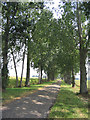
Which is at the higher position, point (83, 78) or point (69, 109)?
point (83, 78)

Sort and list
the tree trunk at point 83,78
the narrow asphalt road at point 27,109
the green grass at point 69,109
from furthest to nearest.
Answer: the tree trunk at point 83,78
the green grass at point 69,109
the narrow asphalt road at point 27,109

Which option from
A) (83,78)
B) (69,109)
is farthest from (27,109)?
(83,78)

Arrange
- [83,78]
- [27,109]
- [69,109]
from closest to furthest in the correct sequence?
[27,109] → [69,109] → [83,78]

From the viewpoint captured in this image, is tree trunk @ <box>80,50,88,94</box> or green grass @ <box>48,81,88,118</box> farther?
tree trunk @ <box>80,50,88,94</box>

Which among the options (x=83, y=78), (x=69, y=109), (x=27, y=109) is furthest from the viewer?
(x=83, y=78)

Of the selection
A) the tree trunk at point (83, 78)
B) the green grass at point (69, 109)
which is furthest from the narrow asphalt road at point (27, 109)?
the tree trunk at point (83, 78)

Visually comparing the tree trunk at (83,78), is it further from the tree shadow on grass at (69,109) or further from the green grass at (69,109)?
the tree shadow on grass at (69,109)

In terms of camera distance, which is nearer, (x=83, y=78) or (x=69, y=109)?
(x=69, y=109)

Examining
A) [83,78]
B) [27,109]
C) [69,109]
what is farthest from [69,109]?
[83,78]

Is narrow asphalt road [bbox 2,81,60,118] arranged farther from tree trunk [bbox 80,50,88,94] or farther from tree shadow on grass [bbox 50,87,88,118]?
tree trunk [bbox 80,50,88,94]

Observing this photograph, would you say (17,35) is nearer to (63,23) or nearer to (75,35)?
(63,23)

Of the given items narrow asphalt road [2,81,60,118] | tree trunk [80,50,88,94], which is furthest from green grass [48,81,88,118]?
tree trunk [80,50,88,94]

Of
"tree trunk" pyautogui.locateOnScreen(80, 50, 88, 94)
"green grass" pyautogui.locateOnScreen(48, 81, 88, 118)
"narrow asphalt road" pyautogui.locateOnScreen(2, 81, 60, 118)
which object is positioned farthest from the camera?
"tree trunk" pyautogui.locateOnScreen(80, 50, 88, 94)

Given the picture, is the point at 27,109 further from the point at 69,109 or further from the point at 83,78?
the point at 83,78
